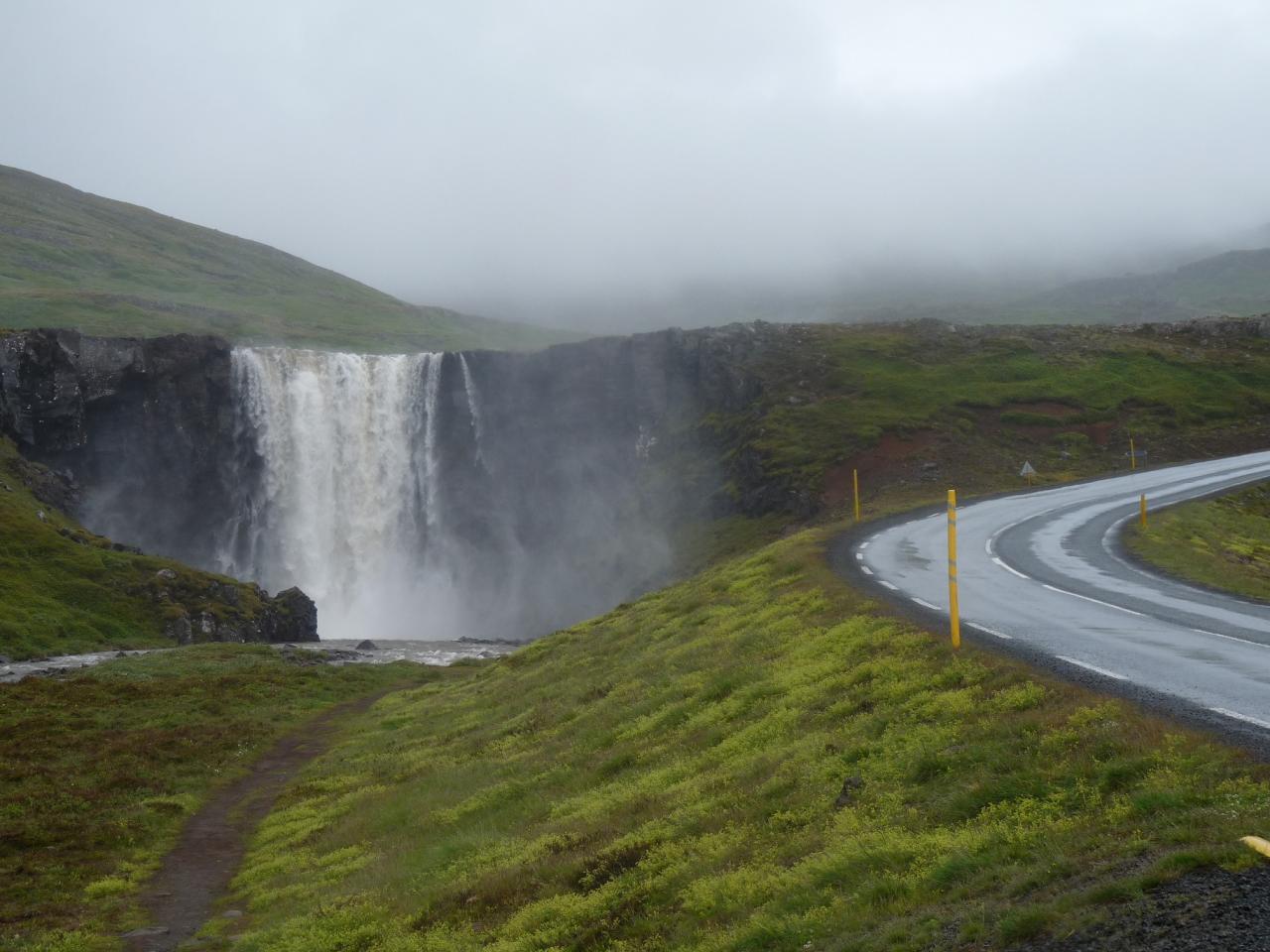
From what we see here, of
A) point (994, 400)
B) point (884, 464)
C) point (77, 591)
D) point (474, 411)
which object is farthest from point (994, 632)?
point (474, 411)

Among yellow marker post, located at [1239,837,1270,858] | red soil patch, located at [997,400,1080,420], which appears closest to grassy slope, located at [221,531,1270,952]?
yellow marker post, located at [1239,837,1270,858]

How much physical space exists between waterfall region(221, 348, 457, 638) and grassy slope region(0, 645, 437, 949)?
137ft

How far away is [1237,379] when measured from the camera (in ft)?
261

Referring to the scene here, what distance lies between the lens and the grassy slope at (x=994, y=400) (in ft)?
223

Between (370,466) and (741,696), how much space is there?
8199 centimetres

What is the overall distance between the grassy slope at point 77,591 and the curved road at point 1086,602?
144ft

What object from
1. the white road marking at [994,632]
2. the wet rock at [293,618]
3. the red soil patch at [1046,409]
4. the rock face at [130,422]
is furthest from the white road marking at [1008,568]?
the rock face at [130,422]

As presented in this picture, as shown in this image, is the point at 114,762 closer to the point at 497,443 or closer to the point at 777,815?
the point at 777,815

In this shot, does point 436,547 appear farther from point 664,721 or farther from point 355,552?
point 664,721

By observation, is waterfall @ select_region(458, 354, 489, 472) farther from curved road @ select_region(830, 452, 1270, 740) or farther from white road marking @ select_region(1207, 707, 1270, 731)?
white road marking @ select_region(1207, 707, 1270, 731)

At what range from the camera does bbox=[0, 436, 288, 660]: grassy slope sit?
182 feet

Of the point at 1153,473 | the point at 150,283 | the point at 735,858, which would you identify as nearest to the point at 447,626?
the point at 1153,473

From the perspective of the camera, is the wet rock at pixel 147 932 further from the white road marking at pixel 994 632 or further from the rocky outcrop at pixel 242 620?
the rocky outcrop at pixel 242 620

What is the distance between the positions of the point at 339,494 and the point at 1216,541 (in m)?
75.1
